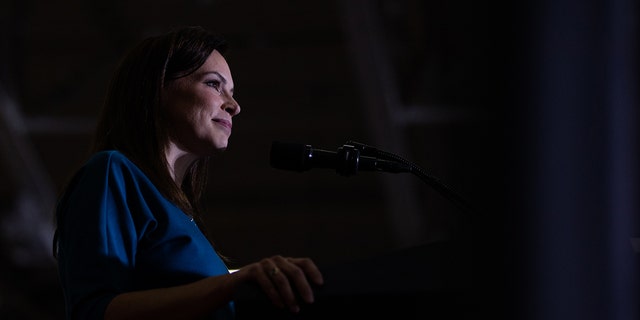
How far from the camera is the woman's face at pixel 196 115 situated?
127 cm

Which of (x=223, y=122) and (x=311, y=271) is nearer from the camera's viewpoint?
(x=311, y=271)

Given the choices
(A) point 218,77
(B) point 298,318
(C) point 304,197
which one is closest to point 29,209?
(C) point 304,197

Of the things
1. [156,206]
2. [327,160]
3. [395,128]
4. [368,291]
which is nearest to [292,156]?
[327,160]

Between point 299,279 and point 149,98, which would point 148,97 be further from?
point 299,279

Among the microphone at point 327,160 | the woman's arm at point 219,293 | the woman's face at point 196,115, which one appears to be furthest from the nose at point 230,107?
the woman's arm at point 219,293

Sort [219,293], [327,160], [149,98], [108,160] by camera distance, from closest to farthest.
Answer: [219,293], [327,160], [108,160], [149,98]

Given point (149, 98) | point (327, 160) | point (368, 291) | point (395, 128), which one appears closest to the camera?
point (368, 291)

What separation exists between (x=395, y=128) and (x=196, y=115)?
359cm

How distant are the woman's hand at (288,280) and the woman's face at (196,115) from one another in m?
0.60

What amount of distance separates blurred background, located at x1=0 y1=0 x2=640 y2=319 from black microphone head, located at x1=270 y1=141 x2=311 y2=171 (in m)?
0.17

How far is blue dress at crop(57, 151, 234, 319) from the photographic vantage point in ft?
3.01

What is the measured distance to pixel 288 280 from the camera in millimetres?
661

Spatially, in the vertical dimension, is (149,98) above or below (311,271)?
above

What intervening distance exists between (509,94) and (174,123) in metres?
0.95
